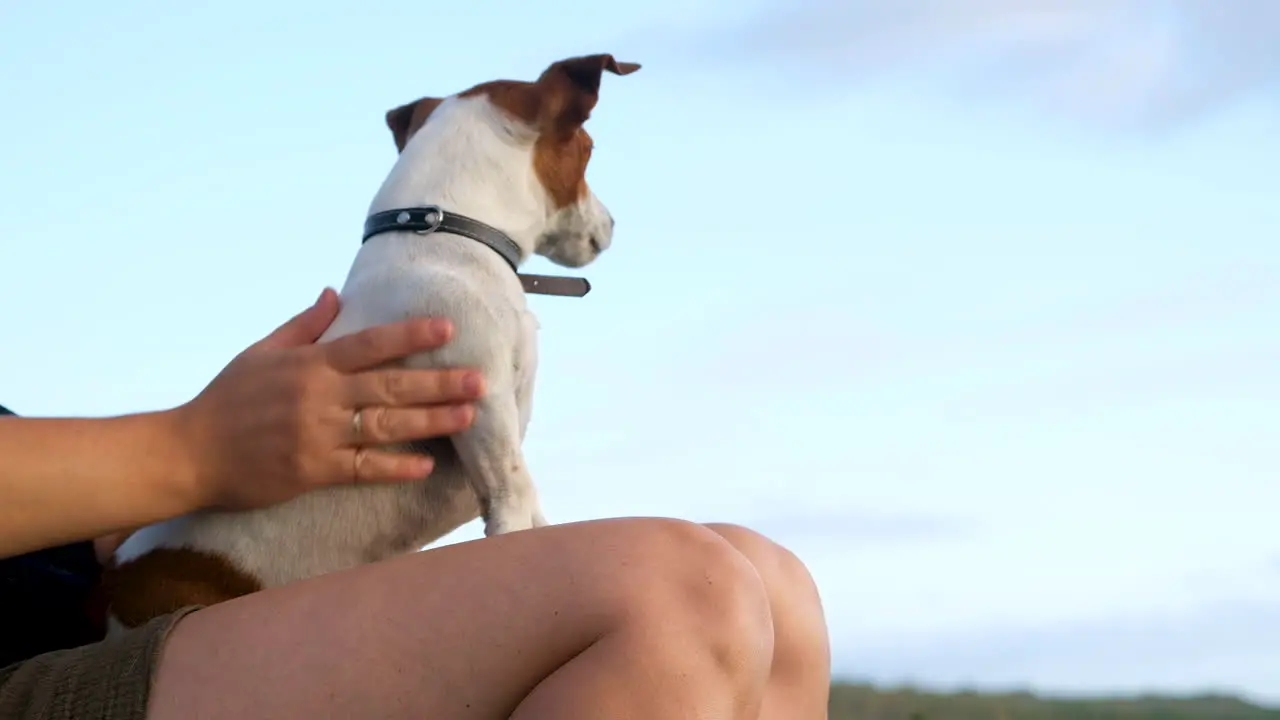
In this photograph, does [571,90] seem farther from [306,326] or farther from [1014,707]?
[1014,707]

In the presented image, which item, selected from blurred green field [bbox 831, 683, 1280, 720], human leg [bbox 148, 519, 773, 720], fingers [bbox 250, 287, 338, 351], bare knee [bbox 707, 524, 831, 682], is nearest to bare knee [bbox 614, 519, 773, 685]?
human leg [bbox 148, 519, 773, 720]

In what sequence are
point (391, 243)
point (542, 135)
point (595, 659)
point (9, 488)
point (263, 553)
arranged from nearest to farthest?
point (595, 659) → point (9, 488) → point (263, 553) → point (391, 243) → point (542, 135)

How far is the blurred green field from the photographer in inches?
107

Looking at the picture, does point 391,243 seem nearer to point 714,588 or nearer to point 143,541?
point 143,541

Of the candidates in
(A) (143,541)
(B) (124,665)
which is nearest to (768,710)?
(B) (124,665)

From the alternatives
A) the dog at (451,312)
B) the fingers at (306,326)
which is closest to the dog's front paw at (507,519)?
the dog at (451,312)

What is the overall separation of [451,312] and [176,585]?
0.52 metres

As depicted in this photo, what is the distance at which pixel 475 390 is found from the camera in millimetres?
1755

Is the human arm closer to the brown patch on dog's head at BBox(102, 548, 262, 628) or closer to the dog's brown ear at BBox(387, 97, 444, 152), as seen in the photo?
the brown patch on dog's head at BBox(102, 548, 262, 628)

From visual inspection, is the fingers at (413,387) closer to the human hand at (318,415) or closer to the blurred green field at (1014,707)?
the human hand at (318,415)

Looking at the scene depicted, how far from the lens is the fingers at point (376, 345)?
1708 millimetres

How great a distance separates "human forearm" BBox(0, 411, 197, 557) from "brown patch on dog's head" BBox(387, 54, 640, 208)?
77cm

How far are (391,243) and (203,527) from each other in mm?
492

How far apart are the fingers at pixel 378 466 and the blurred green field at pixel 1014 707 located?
1.27m
